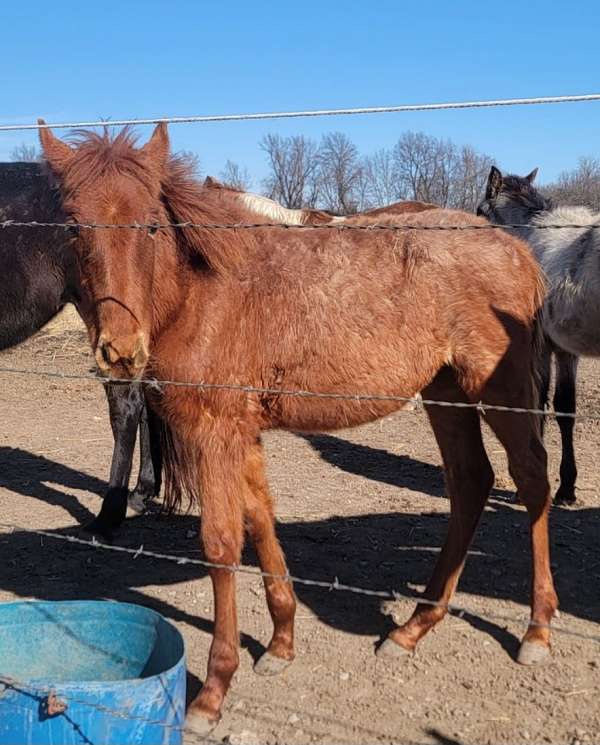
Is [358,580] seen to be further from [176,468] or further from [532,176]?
[532,176]

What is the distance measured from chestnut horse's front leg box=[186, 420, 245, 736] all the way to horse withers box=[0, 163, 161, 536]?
164 cm

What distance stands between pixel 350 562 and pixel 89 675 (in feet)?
6.84

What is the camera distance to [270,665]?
11.7 ft

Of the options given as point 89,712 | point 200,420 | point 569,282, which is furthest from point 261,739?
point 569,282

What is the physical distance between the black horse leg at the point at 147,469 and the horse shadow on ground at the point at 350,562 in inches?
9.2

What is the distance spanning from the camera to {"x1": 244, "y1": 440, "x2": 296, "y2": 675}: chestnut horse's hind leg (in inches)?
140

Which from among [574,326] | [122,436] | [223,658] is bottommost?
[223,658]

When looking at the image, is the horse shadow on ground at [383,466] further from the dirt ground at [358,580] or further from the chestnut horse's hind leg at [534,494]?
the chestnut horse's hind leg at [534,494]

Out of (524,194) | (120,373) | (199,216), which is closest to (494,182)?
(524,194)

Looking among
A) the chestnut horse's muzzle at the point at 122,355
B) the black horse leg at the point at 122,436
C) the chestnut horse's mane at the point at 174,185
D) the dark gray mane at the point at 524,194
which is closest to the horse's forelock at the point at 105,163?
the chestnut horse's mane at the point at 174,185

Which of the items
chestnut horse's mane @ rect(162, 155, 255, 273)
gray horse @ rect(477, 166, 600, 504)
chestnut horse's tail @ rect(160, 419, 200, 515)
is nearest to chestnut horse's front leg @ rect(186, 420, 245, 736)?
chestnut horse's tail @ rect(160, 419, 200, 515)

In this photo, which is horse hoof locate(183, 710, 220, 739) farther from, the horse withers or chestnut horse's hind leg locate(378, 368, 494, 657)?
the horse withers

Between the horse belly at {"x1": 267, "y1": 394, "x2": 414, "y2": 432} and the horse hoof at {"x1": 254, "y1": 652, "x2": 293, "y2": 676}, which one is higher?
the horse belly at {"x1": 267, "y1": 394, "x2": 414, "y2": 432}

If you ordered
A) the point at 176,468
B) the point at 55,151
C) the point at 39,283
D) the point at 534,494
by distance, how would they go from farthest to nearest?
1. the point at 39,283
2. the point at 176,468
3. the point at 534,494
4. the point at 55,151
